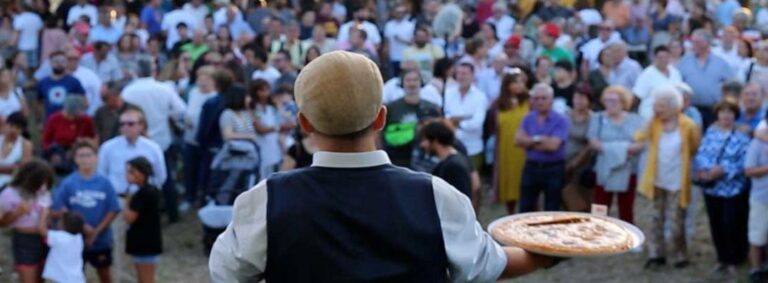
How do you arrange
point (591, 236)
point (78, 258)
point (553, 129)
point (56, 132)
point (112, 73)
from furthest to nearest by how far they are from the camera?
point (112, 73), point (56, 132), point (553, 129), point (78, 258), point (591, 236)

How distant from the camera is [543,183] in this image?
9.78 m

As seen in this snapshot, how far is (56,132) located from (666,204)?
515cm

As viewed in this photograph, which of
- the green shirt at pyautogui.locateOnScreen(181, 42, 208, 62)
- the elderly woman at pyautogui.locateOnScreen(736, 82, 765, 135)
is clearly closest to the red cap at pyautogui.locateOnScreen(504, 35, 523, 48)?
the green shirt at pyautogui.locateOnScreen(181, 42, 208, 62)

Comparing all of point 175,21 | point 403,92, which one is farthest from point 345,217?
point 175,21

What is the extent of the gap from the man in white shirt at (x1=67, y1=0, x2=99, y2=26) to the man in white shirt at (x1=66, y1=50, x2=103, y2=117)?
3982 mm

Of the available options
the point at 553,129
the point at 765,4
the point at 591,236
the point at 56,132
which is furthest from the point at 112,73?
the point at 591,236

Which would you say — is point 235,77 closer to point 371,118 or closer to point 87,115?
point 87,115

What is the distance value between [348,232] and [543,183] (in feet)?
24.2

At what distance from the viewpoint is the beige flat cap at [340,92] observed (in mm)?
2553

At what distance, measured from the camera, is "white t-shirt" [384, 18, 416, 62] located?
15.2m

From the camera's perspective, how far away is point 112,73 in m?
12.9

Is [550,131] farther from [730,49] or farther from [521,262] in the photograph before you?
[521,262]

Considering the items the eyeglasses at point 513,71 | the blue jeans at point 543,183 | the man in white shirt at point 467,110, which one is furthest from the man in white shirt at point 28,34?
the blue jeans at point 543,183

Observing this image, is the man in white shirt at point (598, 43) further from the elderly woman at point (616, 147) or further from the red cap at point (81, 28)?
the red cap at point (81, 28)
